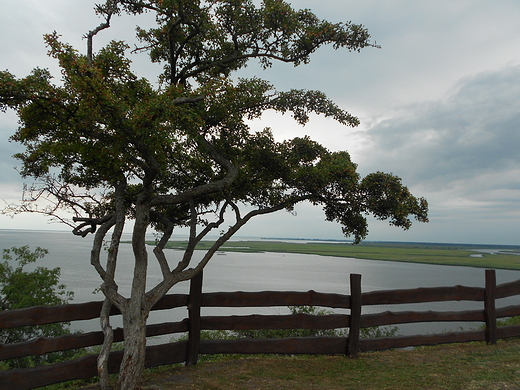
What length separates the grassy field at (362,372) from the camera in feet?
22.3

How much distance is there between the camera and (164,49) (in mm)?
10242

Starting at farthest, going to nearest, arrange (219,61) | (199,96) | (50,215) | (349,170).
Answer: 1. (219,61)
2. (349,170)
3. (50,215)
4. (199,96)

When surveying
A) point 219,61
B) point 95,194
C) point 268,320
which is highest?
point 219,61

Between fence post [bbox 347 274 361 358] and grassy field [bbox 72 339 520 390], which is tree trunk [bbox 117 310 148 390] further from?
fence post [bbox 347 274 361 358]

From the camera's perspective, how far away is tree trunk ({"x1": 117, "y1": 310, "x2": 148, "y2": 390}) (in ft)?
21.3

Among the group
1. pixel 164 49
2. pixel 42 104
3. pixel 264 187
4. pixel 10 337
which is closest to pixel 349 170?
pixel 264 187

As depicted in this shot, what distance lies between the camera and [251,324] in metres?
8.04

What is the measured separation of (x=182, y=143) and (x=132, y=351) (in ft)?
16.1

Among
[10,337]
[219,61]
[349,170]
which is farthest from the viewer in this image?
[10,337]

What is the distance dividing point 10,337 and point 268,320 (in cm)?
1670

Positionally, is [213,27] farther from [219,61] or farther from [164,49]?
[164,49]

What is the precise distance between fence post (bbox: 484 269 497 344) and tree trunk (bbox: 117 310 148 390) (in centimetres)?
809

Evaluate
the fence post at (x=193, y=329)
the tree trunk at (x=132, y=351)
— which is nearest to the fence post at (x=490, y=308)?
the fence post at (x=193, y=329)

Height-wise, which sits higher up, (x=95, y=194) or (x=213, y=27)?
(x=213, y=27)
